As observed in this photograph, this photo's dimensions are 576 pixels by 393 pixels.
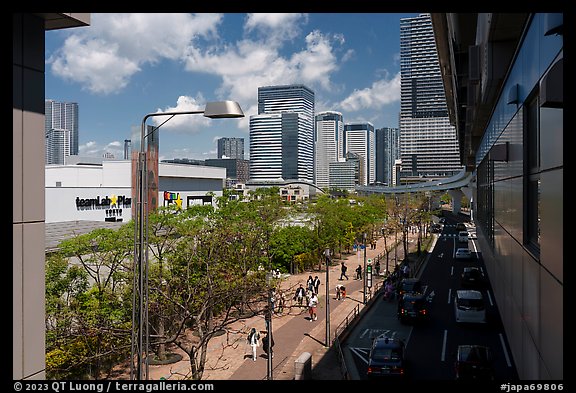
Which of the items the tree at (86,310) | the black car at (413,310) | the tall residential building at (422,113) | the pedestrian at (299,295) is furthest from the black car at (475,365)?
the tall residential building at (422,113)

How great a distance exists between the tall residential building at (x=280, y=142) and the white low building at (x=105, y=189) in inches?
3497

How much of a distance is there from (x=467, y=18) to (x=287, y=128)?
145643 millimetres

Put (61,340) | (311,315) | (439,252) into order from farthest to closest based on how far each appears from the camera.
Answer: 1. (439,252)
2. (311,315)
3. (61,340)

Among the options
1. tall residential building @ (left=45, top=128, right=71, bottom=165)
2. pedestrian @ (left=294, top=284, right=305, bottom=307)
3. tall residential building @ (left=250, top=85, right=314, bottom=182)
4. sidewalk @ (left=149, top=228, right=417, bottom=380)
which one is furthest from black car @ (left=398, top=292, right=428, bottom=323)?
tall residential building @ (left=250, top=85, right=314, bottom=182)

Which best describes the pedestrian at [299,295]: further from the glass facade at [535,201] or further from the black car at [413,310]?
the glass facade at [535,201]

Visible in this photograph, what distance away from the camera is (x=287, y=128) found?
15750cm

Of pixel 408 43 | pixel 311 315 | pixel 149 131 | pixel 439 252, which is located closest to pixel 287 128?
pixel 408 43

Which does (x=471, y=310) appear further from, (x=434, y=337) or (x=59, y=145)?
(x=59, y=145)

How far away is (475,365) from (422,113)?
186920 mm

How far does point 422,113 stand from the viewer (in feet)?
623

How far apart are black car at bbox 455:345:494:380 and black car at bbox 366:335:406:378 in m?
1.59

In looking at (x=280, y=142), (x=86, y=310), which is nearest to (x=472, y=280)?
(x=86, y=310)
